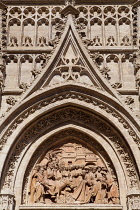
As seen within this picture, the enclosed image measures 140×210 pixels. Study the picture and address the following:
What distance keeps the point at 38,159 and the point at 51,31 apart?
434 centimetres

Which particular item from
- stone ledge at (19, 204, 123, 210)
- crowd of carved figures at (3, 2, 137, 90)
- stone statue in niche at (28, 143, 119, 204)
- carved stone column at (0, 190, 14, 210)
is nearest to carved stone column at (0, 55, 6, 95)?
crowd of carved figures at (3, 2, 137, 90)

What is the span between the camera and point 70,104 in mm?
13453

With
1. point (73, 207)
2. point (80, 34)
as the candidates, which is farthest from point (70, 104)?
point (73, 207)

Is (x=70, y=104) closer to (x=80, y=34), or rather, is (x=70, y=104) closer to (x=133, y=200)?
(x=80, y=34)

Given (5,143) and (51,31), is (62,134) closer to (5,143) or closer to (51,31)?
(5,143)

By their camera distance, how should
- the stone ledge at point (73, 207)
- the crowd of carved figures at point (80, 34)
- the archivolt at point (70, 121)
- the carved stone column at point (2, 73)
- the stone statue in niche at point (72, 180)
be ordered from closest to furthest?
1. the stone ledge at point (73, 207)
2. the stone statue in niche at point (72, 180)
3. the archivolt at point (70, 121)
4. the carved stone column at point (2, 73)
5. the crowd of carved figures at point (80, 34)

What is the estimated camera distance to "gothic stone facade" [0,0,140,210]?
1253 cm

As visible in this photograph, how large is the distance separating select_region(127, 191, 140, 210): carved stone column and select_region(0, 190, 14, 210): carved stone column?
123 inches

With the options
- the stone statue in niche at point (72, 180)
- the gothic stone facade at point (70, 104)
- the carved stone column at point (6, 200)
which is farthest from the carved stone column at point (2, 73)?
the carved stone column at point (6, 200)

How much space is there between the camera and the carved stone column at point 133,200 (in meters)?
11.8

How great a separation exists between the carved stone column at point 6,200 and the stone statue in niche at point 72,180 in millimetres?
685

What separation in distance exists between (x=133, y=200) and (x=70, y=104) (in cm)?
342

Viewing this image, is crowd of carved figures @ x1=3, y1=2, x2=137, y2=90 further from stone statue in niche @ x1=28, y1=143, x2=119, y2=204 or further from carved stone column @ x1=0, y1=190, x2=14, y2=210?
carved stone column @ x1=0, y1=190, x2=14, y2=210

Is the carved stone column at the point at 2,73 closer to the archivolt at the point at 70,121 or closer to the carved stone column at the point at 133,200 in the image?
the archivolt at the point at 70,121
